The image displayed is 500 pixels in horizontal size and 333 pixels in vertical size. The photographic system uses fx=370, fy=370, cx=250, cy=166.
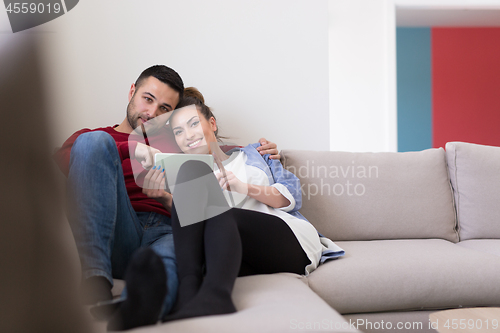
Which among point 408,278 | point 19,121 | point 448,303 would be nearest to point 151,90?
point 408,278

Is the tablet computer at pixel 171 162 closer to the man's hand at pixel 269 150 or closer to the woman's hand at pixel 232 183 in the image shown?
the woman's hand at pixel 232 183

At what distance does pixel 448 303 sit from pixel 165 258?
0.95 metres

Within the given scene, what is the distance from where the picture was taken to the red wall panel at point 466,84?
409 centimetres

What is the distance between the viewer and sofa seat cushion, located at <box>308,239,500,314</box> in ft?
3.93

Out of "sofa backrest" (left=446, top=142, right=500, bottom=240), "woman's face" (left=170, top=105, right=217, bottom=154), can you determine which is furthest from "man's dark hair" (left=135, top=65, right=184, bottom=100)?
"sofa backrest" (left=446, top=142, right=500, bottom=240)

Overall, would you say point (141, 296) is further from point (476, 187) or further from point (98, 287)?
point (476, 187)

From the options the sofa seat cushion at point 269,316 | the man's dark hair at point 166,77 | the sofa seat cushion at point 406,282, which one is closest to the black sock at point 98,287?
the sofa seat cushion at point 269,316

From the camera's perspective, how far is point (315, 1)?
6.94 feet

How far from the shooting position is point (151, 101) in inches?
63.2

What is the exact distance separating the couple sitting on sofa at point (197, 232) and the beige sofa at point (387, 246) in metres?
0.06

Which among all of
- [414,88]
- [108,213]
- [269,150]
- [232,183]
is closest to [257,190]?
[232,183]

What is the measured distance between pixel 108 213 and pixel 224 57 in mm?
1312

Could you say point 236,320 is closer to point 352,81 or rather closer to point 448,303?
point 448,303

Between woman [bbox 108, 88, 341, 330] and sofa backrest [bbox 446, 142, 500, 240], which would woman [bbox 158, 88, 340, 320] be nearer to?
woman [bbox 108, 88, 341, 330]
